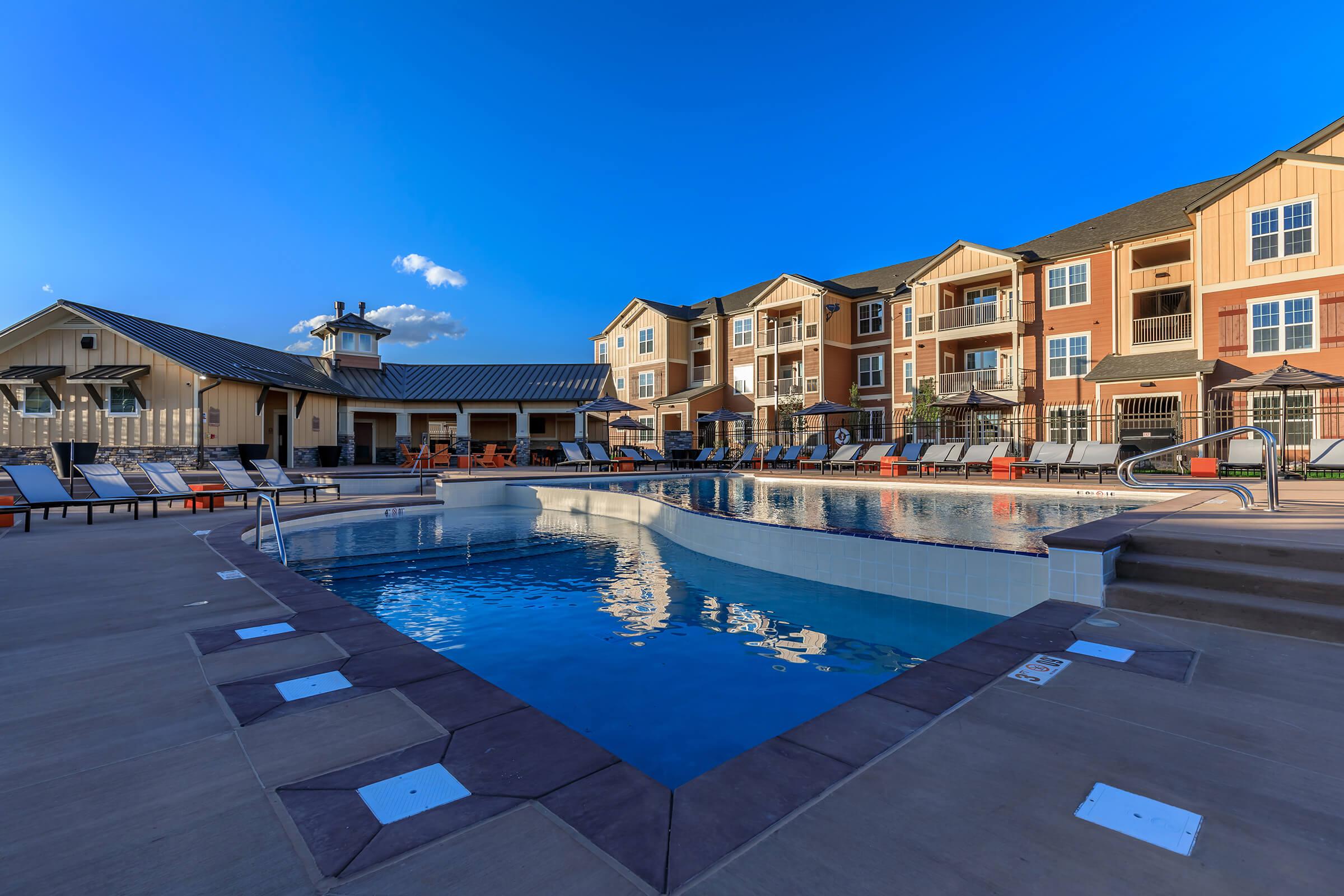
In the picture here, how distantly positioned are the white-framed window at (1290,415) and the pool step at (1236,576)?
51.9 ft

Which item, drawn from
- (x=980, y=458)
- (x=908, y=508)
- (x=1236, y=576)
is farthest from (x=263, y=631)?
(x=980, y=458)

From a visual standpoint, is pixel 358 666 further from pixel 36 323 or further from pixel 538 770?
pixel 36 323

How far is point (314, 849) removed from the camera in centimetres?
143

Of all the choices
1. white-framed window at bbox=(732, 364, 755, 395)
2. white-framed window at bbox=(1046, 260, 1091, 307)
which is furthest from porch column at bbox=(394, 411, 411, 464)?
white-framed window at bbox=(1046, 260, 1091, 307)

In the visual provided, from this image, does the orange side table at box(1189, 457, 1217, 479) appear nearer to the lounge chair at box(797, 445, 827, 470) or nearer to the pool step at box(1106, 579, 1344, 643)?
the lounge chair at box(797, 445, 827, 470)

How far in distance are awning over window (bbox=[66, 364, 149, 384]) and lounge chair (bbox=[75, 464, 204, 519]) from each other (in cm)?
1202

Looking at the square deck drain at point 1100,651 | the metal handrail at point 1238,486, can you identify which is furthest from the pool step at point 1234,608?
the metal handrail at point 1238,486

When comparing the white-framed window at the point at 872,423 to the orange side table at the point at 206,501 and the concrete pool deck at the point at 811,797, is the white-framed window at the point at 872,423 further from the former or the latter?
the concrete pool deck at the point at 811,797

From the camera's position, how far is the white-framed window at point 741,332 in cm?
2836

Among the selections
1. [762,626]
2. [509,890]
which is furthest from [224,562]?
[509,890]

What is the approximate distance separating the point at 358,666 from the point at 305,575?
14.8 feet

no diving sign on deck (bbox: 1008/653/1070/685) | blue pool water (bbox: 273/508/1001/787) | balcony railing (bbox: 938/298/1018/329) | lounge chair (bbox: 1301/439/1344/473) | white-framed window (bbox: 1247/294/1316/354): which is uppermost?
balcony railing (bbox: 938/298/1018/329)

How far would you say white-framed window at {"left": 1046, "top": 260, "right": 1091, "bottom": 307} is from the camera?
1956 centimetres

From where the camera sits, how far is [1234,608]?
338 centimetres
